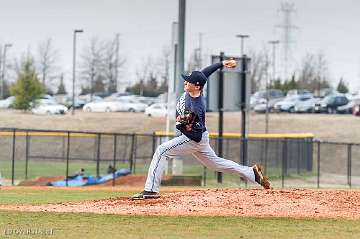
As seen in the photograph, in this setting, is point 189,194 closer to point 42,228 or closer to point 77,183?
point 42,228

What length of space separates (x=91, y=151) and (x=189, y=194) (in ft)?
113

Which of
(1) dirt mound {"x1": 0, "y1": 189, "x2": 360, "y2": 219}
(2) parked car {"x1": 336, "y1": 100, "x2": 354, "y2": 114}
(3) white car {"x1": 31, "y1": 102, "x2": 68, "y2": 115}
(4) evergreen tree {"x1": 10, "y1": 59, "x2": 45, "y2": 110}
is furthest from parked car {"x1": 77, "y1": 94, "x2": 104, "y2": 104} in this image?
(1) dirt mound {"x1": 0, "y1": 189, "x2": 360, "y2": 219}

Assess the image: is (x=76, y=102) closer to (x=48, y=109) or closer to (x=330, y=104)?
(x=48, y=109)

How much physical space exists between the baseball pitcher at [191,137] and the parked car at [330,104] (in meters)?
62.1

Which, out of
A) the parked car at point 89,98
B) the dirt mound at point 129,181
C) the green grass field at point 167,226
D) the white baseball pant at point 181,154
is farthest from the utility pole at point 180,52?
the parked car at point 89,98

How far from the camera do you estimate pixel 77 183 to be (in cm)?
3028

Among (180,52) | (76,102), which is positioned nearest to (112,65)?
(76,102)

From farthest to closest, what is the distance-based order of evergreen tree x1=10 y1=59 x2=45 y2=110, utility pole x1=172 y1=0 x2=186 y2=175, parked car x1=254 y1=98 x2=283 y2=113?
parked car x1=254 y1=98 x2=283 y2=113 → evergreen tree x1=10 y1=59 x2=45 y2=110 → utility pole x1=172 y1=0 x2=186 y2=175

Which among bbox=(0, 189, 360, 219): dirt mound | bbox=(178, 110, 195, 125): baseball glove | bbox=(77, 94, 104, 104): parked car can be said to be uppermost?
bbox=(77, 94, 104, 104): parked car

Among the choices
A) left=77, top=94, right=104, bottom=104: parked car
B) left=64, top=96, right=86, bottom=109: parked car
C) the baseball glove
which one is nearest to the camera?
the baseball glove

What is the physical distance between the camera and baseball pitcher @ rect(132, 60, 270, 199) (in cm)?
1277

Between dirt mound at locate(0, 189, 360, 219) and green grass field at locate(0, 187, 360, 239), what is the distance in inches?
22.7

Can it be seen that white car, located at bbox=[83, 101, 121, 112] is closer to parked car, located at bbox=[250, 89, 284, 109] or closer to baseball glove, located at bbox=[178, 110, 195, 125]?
parked car, located at bbox=[250, 89, 284, 109]

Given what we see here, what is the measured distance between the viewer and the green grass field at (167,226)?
998cm
